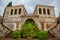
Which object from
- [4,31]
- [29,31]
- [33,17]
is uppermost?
[33,17]

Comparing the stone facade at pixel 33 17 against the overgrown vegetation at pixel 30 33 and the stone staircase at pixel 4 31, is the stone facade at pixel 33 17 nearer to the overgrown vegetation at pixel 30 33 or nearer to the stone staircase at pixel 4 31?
the stone staircase at pixel 4 31

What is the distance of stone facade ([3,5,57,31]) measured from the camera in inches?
1526

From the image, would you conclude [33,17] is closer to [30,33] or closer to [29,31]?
[29,31]

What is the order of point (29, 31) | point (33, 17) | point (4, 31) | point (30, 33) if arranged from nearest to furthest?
point (30, 33) < point (29, 31) < point (4, 31) < point (33, 17)

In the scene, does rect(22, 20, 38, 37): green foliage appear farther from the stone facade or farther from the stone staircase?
the stone facade

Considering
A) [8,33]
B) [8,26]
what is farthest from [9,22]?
[8,33]

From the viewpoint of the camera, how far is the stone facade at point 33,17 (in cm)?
3875

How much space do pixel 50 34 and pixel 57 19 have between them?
252 inches

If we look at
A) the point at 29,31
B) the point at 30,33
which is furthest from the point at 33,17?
the point at 30,33

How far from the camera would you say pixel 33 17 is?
39250 mm

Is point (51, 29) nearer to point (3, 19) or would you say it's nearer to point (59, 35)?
point (59, 35)

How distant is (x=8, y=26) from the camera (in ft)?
127

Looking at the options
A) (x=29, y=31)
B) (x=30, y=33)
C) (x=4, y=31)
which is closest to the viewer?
(x=30, y=33)

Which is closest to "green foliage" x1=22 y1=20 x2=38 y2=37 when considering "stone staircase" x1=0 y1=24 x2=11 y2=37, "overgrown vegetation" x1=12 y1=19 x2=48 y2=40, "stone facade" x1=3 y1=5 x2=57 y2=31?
"overgrown vegetation" x1=12 y1=19 x2=48 y2=40
